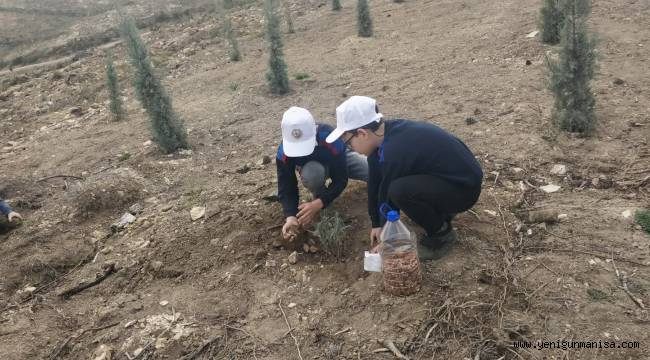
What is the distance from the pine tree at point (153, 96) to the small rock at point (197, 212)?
5.62ft

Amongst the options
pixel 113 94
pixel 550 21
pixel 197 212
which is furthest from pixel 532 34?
pixel 113 94

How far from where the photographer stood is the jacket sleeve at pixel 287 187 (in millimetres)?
3676

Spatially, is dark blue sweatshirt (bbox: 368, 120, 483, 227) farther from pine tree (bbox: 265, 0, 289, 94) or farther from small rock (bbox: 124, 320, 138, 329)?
pine tree (bbox: 265, 0, 289, 94)

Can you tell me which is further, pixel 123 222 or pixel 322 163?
pixel 123 222

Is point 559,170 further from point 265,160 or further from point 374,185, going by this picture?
point 265,160

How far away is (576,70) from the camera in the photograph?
474cm

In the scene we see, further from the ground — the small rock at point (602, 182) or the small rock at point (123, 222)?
the small rock at point (123, 222)

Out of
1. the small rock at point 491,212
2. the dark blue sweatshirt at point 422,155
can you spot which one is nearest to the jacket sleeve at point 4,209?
the dark blue sweatshirt at point 422,155

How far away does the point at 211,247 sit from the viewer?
3994 mm

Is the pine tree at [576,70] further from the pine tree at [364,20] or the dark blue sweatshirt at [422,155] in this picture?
the pine tree at [364,20]

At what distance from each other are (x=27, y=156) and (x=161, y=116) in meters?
2.27

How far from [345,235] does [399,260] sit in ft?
2.62

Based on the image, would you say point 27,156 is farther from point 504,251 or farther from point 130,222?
point 504,251

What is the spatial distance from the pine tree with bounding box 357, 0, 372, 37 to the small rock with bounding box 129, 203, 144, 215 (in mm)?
5837
